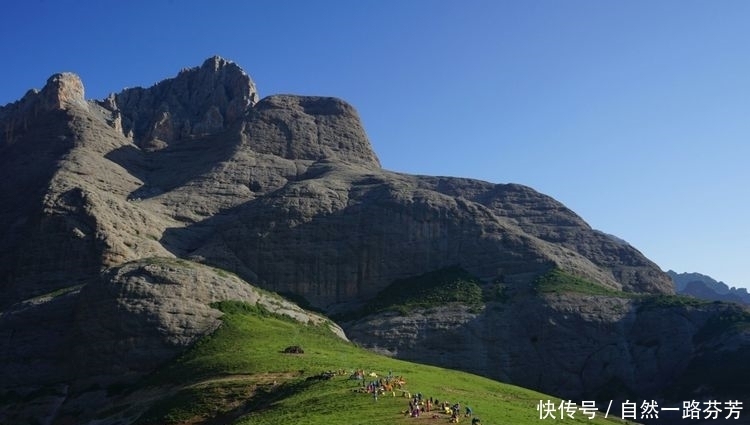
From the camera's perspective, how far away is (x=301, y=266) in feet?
407

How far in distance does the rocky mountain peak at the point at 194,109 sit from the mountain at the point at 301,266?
9964 millimetres

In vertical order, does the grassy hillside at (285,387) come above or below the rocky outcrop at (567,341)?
below

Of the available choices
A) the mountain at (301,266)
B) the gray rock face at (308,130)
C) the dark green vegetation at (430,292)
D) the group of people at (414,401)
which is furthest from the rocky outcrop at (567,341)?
the gray rock face at (308,130)

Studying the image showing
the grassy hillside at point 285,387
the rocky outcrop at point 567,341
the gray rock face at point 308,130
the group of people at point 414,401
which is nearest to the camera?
the group of people at point 414,401

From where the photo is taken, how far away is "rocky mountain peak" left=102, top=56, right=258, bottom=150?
17825cm

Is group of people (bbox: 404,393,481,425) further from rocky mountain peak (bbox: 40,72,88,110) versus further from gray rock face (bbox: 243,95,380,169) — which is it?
rocky mountain peak (bbox: 40,72,88,110)

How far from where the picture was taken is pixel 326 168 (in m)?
150

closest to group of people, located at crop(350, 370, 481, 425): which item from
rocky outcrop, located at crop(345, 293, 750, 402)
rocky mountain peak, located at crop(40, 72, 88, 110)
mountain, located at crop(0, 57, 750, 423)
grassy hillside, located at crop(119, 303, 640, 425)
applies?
grassy hillside, located at crop(119, 303, 640, 425)

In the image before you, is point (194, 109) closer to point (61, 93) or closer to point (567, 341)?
point (61, 93)

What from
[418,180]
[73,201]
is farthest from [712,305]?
[73,201]

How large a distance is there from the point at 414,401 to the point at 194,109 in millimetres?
157008

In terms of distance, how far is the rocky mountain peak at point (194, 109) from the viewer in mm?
178250

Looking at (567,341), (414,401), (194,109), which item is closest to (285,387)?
(414,401)

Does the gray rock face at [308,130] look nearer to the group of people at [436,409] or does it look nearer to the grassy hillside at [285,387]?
the grassy hillside at [285,387]
